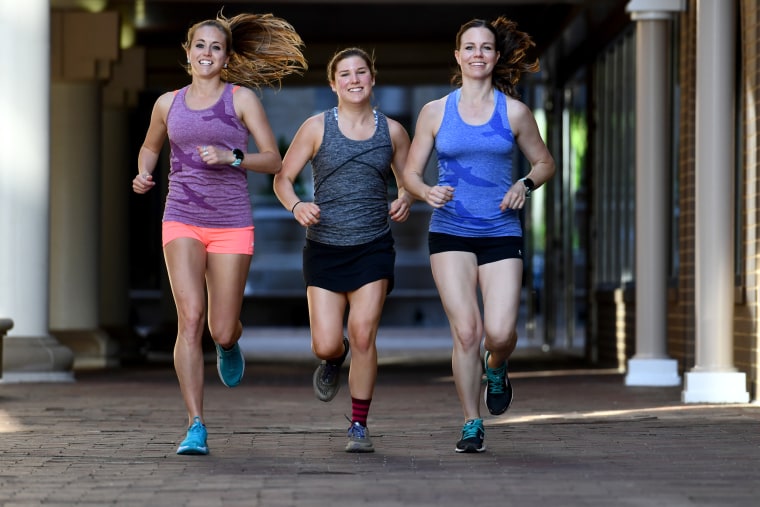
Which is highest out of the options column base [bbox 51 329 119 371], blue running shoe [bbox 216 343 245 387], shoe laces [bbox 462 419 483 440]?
blue running shoe [bbox 216 343 245 387]

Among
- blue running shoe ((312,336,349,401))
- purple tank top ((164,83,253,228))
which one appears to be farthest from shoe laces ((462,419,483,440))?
purple tank top ((164,83,253,228))

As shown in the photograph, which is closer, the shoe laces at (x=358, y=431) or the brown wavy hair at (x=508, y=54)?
the shoe laces at (x=358, y=431)

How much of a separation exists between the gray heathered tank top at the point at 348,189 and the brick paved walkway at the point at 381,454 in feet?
3.27

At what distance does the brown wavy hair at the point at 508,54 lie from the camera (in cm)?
722

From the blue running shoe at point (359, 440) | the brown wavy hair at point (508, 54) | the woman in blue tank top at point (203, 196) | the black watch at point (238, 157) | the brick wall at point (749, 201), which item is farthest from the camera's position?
the brick wall at point (749, 201)

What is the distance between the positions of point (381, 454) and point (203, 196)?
1.40 metres

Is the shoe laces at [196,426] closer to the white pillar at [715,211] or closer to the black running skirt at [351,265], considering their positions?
the black running skirt at [351,265]

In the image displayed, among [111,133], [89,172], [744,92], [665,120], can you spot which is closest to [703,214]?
[744,92]

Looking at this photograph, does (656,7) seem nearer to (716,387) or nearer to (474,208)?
(716,387)

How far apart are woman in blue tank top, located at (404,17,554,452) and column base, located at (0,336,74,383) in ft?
23.1

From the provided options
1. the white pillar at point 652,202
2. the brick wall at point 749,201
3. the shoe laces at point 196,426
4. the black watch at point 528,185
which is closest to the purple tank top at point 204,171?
the shoe laces at point 196,426

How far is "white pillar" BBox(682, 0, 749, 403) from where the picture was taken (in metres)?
10.7

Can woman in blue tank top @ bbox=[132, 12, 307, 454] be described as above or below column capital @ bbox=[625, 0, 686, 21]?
below

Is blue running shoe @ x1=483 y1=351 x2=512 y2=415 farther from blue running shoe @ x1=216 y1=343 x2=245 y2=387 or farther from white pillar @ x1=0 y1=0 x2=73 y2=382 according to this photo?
white pillar @ x1=0 y1=0 x2=73 y2=382
